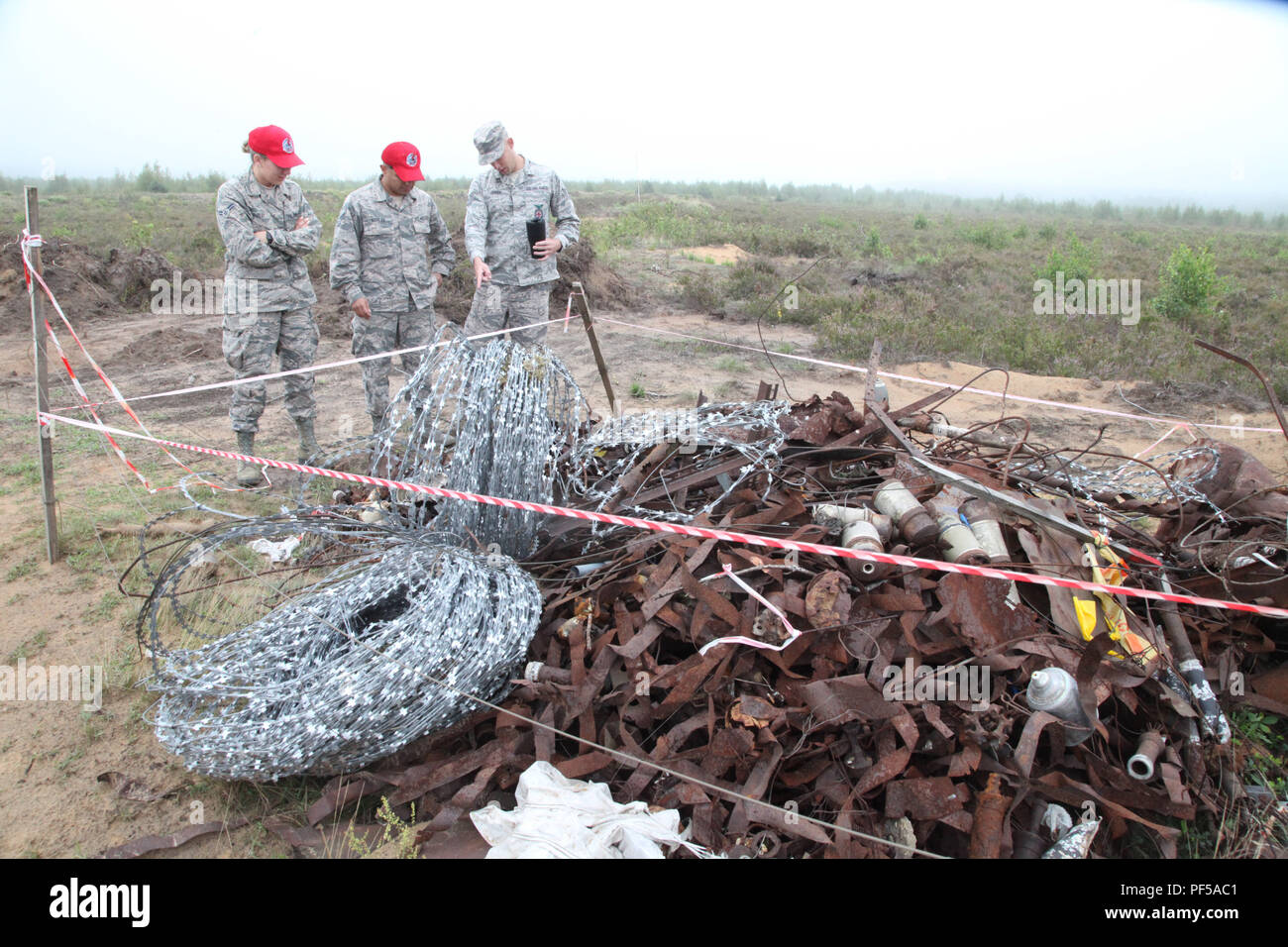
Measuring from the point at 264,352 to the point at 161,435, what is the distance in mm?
2043

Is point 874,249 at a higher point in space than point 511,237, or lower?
higher

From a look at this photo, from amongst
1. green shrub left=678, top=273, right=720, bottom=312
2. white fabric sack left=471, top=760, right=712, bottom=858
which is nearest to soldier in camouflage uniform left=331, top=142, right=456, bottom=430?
white fabric sack left=471, top=760, right=712, bottom=858

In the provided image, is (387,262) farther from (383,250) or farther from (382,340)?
(382,340)

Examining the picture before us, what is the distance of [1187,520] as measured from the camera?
378cm

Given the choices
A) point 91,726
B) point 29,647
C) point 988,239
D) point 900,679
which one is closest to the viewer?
point 900,679

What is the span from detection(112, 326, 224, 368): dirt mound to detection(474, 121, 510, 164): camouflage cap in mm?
5610

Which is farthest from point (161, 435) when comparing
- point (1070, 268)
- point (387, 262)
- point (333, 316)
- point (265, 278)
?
point (1070, 268)

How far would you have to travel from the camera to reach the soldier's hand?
5895 mm

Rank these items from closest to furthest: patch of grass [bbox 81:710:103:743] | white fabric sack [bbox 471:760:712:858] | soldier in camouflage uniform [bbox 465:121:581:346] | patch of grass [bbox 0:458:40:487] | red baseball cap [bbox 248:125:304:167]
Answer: white fabric sack [bbox 471:760:712:858], patch of grass [bbox 81:710:103:743], red baseball cap [bbox 248:125:304:167], patch of grass [bbox 0:458:40:487], soldier in camouflage uniform [bbox 465:121:581:346]

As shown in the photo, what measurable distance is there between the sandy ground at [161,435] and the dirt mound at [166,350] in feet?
0.08

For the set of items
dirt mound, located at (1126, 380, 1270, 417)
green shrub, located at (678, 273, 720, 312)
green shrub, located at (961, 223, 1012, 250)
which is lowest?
dirt mound, located at (1126, 380, 1270, 417)

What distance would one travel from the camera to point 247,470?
217 inches

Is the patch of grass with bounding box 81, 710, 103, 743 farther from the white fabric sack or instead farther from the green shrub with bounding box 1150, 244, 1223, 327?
the green shrub with bounding box 1150, 244, 1223, 327
